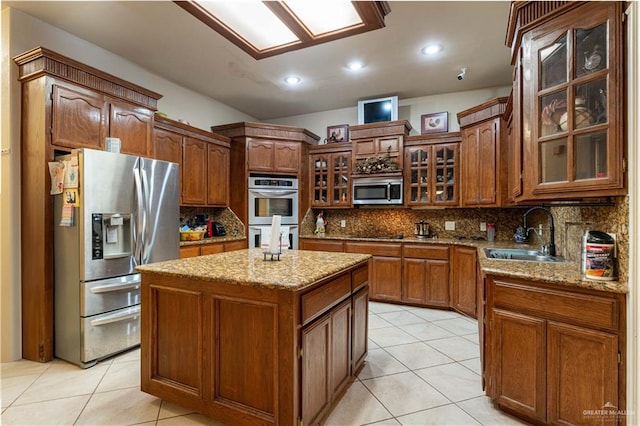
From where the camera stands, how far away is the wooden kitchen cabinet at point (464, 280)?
3.55 m

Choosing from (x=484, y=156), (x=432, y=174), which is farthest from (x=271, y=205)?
(x=484, y=156)

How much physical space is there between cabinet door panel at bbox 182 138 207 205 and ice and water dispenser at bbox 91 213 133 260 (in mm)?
1220

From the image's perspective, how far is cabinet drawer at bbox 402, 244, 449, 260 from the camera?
3.88m

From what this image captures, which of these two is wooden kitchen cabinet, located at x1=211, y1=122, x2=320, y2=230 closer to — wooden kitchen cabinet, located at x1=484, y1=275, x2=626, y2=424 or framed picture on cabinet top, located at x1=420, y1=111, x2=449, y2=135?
framed picture on cabinet top, located at x1=420, y1=111, x2=449, y2=135

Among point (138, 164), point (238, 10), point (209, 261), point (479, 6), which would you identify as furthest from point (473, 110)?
point (138, 164)

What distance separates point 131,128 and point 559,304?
374 cm

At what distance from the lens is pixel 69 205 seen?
96.0 inches

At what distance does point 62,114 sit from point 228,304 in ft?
7.53

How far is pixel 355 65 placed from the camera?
3498 mm

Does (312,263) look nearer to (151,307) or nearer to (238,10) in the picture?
(151,307)

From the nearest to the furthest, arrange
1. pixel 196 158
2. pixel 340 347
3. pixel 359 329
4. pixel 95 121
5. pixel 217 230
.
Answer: pixel 340 347
pixel 359 329
pixel 95 121
pixel 196 158
pixel 217 230

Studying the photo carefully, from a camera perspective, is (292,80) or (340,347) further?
(292,80)

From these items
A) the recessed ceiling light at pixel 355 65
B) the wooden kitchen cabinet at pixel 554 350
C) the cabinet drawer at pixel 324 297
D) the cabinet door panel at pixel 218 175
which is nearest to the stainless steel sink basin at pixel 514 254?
the wooden kitchen cabinet at pixel 554 350

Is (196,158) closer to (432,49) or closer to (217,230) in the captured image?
(217,230)
